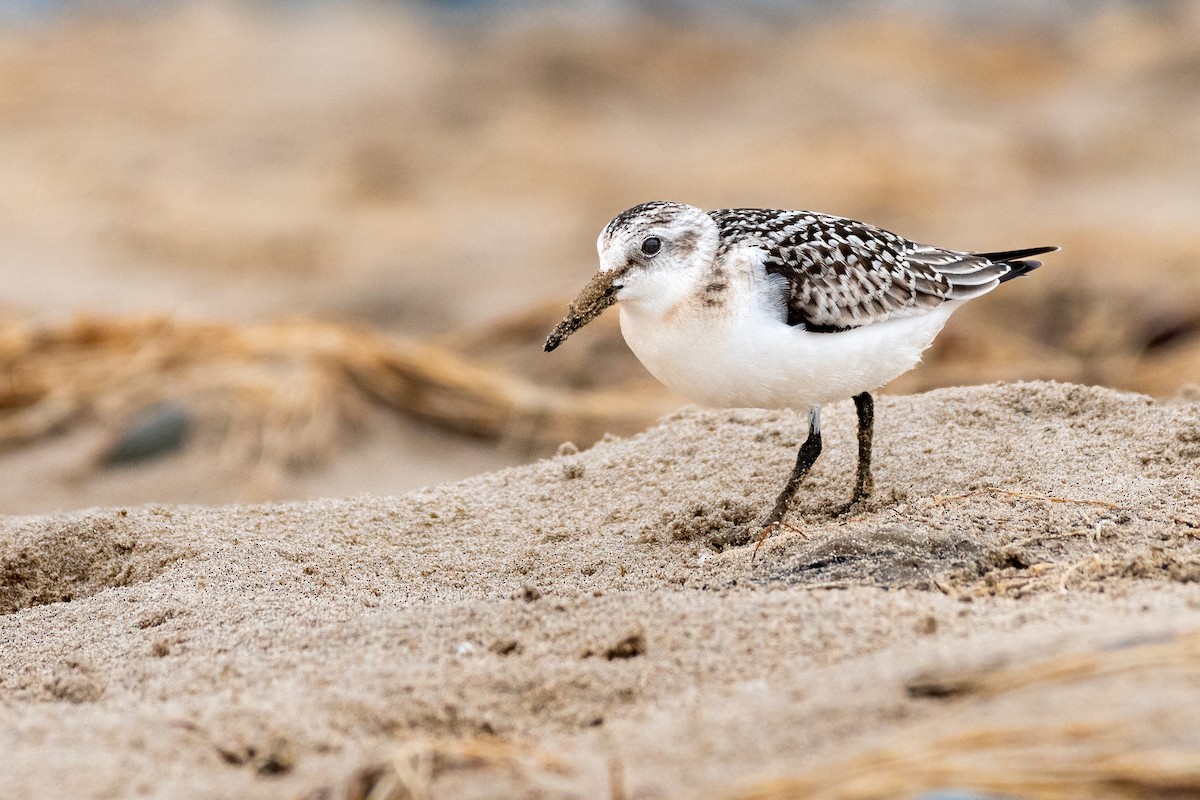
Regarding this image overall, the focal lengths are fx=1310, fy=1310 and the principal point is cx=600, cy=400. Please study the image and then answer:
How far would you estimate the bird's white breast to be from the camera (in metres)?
3.51

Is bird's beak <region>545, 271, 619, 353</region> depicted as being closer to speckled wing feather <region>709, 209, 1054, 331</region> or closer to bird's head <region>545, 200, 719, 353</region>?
Answer: bird's head <region>545, 200, 719, 353</region>

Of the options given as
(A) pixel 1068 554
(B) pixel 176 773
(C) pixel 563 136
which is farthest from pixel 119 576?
(C) pixel 563 136

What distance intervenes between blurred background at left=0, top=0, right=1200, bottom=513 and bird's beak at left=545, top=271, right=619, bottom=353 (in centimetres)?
235

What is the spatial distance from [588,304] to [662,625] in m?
1.13

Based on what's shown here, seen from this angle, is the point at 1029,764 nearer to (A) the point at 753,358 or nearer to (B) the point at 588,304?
(A) the point at 753,358

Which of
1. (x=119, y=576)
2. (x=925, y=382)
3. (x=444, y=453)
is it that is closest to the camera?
(x=119, y=576)

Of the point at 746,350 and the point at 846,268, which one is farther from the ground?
the point at 846,268

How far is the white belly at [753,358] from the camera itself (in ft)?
11.5

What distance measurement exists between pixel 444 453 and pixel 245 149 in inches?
348

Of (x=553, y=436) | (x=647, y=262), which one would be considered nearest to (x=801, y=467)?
(x=647, y=262)

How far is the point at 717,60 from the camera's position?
690 inches

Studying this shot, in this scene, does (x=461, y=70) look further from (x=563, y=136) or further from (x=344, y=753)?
(x=344, y=753)

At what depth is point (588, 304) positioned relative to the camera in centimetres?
361

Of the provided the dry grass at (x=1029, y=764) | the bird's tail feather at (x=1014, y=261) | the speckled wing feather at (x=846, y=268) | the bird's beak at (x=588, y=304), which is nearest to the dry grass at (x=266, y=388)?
the bird's tail feather at (x=1014, y=261)
